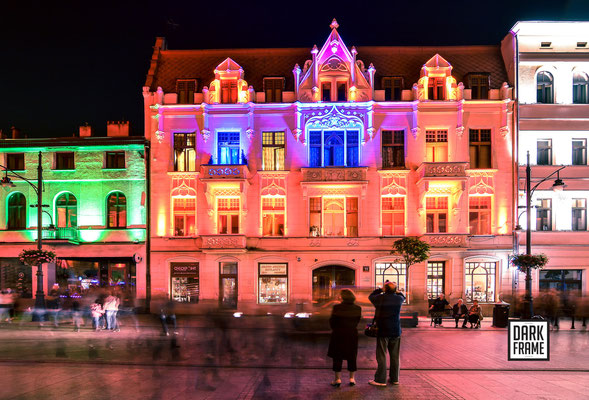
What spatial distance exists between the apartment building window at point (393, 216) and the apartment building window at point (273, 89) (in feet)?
30.0

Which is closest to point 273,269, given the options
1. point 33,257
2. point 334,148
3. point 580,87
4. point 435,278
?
point 334,148

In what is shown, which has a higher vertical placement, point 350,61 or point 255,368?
point 350,61

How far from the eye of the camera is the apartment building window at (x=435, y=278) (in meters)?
25.8

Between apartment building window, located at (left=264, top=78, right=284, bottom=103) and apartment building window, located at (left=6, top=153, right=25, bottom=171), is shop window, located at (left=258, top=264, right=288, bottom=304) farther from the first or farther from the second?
apartment building window, located at (left=6, top=153, right=25, bottom=171)

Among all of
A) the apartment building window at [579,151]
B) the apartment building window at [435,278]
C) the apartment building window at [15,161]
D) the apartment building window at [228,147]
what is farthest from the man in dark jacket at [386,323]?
the apartment building window at [15,161]

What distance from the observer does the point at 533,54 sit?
26.0m

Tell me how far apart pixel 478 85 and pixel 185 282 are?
71.6 ft

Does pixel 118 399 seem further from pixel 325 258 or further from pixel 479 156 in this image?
pixel 479 156

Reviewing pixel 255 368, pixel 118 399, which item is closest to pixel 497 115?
pixel 255 368

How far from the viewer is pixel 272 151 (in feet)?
87.1

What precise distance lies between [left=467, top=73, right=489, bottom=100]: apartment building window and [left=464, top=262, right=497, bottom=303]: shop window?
10.3 m

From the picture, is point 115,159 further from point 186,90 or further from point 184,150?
point 186,90

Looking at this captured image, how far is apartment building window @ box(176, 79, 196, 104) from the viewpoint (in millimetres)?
27156

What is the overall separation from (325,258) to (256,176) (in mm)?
6503
